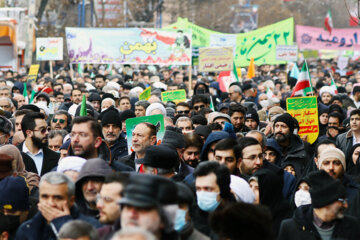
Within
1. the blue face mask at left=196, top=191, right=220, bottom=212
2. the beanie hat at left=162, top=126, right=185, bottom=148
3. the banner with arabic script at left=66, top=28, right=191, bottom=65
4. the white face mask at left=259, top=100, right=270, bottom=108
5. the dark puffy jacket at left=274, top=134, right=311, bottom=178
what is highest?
the banner with arabic script at left=66, top=28, right=191, bottom=65

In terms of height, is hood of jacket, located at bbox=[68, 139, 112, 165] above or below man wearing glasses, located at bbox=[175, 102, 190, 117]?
above

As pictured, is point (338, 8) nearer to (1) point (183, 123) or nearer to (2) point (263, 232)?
(1) point (183, 123)

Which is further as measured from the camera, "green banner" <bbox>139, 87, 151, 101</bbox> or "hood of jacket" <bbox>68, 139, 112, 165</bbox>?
"green banner" <bbox>139, 87, 151, 101</bbox>

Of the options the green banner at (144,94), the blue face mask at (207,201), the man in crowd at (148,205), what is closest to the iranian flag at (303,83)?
the green banner at (144,94)

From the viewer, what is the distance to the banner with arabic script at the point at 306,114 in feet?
38.3

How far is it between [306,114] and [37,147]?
4.52m

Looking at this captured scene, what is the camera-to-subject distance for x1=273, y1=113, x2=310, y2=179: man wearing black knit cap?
922 centimetres

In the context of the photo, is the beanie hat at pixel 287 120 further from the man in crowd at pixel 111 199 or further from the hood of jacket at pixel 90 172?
the man in crowd at pixel 111 199

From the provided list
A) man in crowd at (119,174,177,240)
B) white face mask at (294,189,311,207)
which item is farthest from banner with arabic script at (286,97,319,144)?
man in crowd at (119,174,177,240)

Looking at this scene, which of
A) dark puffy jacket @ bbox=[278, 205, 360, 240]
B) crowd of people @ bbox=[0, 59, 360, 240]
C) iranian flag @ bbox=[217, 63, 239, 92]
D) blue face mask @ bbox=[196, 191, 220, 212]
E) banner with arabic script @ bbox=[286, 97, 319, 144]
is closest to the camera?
crowd of people @ bbox=[0, 59, 360, 240]

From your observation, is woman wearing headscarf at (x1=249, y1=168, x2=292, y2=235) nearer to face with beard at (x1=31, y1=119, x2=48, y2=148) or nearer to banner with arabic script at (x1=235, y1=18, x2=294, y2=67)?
face with beard at (x1=31, y1=119, x2=48, y2=148)

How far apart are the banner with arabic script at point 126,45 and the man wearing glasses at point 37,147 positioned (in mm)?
13482

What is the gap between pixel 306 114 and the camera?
38.5 feet

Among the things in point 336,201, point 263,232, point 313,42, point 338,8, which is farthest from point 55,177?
point 338,8
